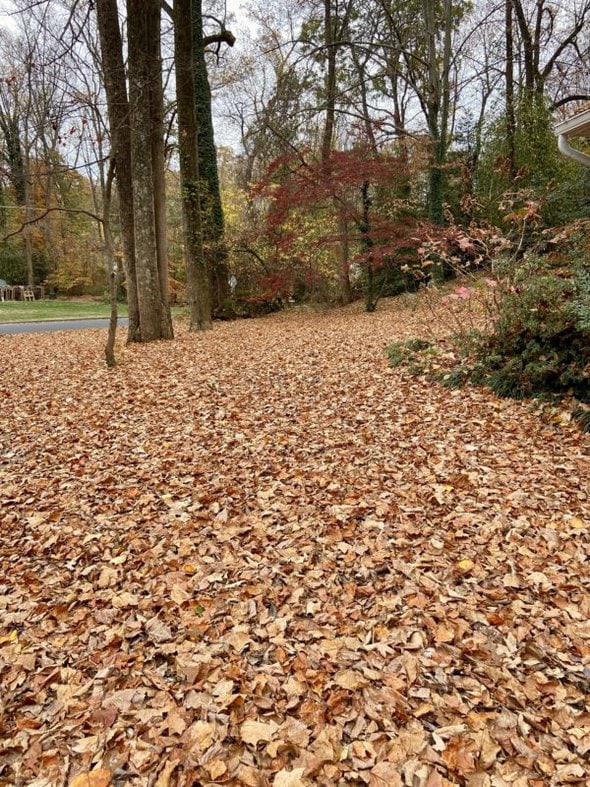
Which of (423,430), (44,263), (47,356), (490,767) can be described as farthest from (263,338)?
(44,263)

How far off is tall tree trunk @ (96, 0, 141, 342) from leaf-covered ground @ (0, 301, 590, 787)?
416 centimetres

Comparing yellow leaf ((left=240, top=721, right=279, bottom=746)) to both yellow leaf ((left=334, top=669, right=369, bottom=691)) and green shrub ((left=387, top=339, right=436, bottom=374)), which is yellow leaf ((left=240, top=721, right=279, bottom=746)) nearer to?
yellow leaf ((left=334, top=669, right=369, bottom=691))

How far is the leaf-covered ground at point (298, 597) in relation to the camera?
1.58 m

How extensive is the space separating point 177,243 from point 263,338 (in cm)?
1411

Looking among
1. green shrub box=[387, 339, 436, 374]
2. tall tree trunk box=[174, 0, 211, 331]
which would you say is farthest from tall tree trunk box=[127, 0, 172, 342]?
green shrub box=[387, 339, 436, 374]

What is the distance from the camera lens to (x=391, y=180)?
11125 mm

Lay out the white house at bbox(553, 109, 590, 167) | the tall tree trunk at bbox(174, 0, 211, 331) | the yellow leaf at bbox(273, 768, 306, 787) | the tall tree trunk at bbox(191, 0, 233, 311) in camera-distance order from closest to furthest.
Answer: the yellow leaf at bbox(273, 768, 306, 787)
the white house at bbox(553, 109, 590, 167)
the tall tree trunk at bbox(174, 0, 211, 331)
the tall tree trunk at bbox(191, 0, 233, 311)

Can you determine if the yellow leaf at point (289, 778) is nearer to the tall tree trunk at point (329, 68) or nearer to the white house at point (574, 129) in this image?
the white house at point (574, 129)

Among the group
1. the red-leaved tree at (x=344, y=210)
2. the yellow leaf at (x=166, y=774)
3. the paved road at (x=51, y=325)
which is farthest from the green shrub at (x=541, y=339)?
the paved road at (x=51, y=325)

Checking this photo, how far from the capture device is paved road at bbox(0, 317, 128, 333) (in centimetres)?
1250

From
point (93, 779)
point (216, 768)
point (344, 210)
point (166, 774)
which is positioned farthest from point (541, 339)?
point (344, 210)

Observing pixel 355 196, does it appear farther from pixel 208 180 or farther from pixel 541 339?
pixel 541 339

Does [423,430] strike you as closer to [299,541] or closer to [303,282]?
[299,541]

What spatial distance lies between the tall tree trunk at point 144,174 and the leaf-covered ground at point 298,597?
3.85 meters
